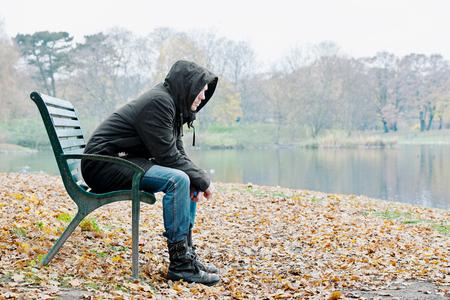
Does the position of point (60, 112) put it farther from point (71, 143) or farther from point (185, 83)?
point (185, 83)

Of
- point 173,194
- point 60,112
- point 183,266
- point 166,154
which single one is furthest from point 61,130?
point 183,266

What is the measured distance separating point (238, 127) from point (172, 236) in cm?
5526

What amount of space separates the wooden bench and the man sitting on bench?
3.7 inches

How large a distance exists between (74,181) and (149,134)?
2.08ft

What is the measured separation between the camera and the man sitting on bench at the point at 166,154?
3891 mm

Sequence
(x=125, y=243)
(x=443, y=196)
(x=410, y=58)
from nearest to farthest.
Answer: (x=125, y=243) < (x=443, y=196) < (x=410, y=58)

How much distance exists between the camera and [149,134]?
387 cm

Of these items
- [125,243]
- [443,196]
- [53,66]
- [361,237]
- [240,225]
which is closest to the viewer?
[125,243]

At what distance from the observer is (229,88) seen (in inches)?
2265

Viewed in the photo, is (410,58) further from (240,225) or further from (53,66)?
(240,225)

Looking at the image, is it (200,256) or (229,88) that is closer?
(200,256)

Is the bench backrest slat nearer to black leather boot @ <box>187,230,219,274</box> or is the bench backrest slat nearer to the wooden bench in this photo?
the wooden bench

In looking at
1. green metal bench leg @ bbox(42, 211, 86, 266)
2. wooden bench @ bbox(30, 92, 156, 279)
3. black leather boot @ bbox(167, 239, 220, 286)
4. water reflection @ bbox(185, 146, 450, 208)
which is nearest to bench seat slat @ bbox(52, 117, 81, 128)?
wooden bench @ bbox(30, 92, 156, 279)

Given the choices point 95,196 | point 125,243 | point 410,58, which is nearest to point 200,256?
point 125,243
